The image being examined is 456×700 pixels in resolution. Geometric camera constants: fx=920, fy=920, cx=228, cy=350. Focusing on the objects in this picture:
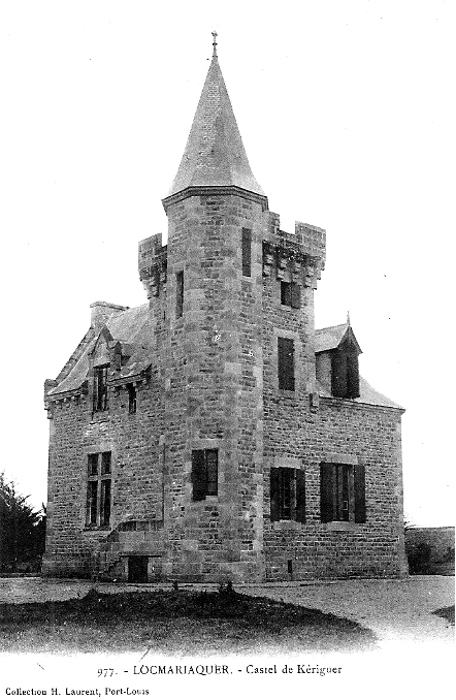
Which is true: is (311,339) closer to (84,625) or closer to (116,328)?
(116,328)

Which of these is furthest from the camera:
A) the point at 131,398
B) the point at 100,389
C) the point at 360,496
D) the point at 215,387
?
the point at 100,389

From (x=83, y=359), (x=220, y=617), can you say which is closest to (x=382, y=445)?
(x=83, y=359)

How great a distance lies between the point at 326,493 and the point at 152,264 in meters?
7.78

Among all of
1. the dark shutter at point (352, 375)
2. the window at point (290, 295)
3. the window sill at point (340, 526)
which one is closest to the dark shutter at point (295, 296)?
the window at point (290, 295)

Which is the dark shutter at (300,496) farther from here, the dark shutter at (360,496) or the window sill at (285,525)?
the dark shutter at (360,496)

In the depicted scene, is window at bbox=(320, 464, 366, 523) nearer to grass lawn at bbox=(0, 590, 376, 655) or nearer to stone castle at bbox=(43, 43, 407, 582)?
stone castle at bbox=(43, 43, 407, 582)

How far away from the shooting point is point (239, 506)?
2139 centimetres

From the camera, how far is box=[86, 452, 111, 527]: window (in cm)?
2592

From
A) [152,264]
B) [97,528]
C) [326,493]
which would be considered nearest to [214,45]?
[152,264]

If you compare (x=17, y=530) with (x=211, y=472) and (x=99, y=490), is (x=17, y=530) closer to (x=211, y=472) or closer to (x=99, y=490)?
(x=99, y=490)

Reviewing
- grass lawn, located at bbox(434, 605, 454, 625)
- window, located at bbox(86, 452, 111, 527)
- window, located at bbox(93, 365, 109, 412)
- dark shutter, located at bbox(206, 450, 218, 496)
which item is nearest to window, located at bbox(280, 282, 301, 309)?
dark shutter, located at bbox(206, 450, 218, 496)

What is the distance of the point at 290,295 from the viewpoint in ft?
80.4

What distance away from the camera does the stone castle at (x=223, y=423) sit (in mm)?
21656

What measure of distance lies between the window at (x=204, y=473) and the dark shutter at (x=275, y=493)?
6.96 feet
